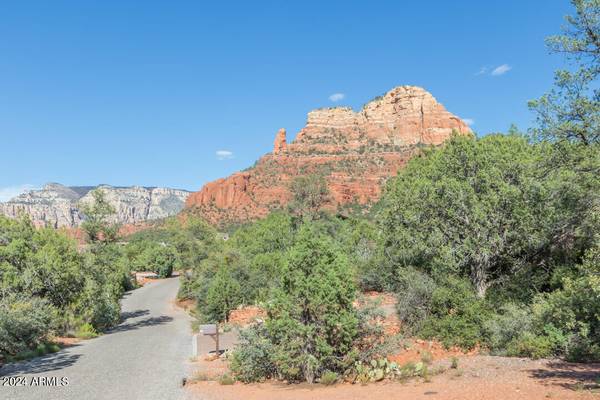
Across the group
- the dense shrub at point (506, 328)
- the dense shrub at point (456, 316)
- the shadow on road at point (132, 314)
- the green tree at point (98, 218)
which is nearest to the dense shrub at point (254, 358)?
the dense shrub at point (456, 316)

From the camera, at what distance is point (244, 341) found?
1409 cm

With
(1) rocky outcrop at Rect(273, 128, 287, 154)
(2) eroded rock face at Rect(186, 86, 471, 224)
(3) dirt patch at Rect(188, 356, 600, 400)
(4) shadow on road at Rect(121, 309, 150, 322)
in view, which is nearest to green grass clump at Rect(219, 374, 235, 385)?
(3) dirt patch at Rect(188, 356, 600, 400)

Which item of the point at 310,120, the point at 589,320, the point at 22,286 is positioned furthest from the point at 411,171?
the point at 310,120

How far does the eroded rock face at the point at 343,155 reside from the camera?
127 m

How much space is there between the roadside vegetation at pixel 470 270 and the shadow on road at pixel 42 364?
759 cm

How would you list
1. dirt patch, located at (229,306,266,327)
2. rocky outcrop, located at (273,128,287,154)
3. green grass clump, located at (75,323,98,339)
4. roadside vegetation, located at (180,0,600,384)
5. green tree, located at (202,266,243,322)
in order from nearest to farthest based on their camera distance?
roadside vegetation, located at (180,0,600,384) → green grass clump, located at (75,323,98,339) → dirt patch, located at (229,306,266,327) → green tree, located at (202,266,243,322) → rocky outcrop, located at (273,128,287,154)

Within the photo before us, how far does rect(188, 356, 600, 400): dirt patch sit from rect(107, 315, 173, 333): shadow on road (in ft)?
56.3

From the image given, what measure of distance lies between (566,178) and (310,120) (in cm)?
17158

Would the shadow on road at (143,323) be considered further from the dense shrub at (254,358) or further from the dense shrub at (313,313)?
the dense shrub at (313,313)

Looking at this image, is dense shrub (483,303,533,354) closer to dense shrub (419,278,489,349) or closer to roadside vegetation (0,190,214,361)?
dense shrub (419,278,489,349)

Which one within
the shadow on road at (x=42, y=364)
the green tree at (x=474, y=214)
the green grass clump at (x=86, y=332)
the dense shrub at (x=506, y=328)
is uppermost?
the green tree at (x=474, y=214)

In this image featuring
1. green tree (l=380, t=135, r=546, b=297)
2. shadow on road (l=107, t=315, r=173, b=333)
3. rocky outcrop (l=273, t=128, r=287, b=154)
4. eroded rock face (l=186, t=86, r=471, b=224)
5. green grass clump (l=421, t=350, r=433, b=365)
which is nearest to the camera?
green grass clump (l=421, t=350, r=433, b=365)

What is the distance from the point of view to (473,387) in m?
9.91

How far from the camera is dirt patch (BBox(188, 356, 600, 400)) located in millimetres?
9070
